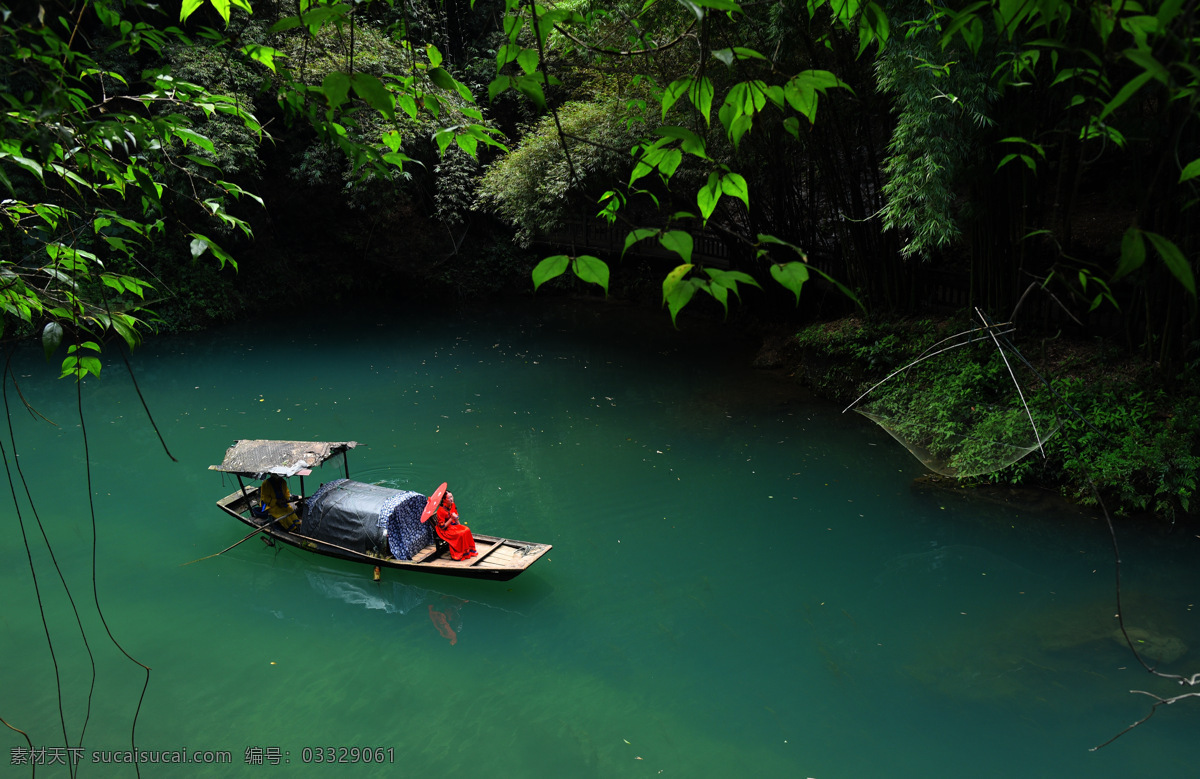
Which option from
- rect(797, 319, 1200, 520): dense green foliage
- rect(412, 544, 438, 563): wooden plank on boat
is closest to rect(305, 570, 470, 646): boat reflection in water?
rect(412, 544, 438, 563): wooden plank on boat

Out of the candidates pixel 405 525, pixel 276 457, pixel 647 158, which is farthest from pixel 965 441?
pixel 647 158

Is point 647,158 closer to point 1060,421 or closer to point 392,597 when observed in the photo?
point 392,597

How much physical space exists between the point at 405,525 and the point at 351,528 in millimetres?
452

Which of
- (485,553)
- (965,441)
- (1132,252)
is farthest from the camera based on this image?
(965,441)

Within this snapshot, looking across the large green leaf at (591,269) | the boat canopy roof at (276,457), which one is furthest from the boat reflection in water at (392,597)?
the large green leaf at (591,269)

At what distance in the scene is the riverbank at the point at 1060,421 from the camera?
634 cm

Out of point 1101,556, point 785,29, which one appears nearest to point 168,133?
point 785,29

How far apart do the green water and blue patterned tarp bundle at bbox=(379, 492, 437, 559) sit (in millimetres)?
319

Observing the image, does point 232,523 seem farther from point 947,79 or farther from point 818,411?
point 947,79

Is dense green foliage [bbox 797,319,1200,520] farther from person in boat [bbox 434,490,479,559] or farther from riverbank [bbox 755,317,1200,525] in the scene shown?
person in boat [bbox 434,490,479,559]

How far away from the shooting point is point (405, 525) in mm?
6273

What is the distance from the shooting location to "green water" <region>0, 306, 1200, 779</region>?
15.0 ft

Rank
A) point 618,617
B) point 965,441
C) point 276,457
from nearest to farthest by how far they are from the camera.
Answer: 1. point 618,617
2. point 276,457
3. point 965,441

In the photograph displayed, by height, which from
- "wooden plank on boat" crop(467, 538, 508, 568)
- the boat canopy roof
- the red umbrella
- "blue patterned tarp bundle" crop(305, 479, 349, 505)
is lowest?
"wooden plank on boat" crop(467, 538, 508, 568)
